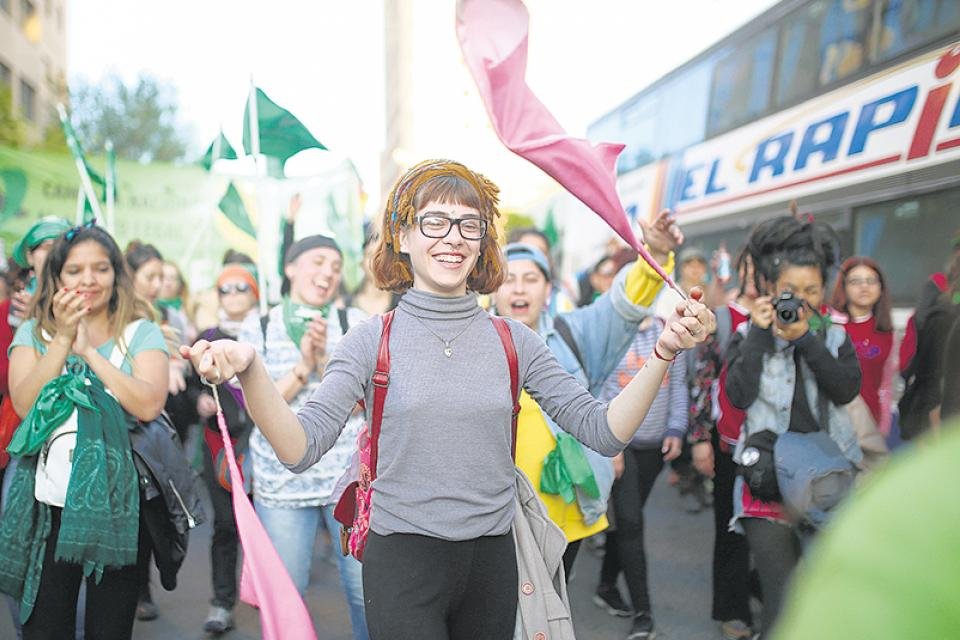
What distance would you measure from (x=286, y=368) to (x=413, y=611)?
1.85m

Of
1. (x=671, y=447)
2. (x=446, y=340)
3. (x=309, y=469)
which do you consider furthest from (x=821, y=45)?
(x=446, y=340)

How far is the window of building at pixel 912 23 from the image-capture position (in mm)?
6438

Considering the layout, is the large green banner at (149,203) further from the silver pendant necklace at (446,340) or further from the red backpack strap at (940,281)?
the silver pendant necklace at (446,340)

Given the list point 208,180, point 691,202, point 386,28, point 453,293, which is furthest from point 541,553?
point 386,28

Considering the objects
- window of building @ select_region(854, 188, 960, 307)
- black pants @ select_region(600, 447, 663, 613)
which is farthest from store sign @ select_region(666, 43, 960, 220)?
black pants @ select_region(600, 447, 663, 613)

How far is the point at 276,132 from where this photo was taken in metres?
4.61

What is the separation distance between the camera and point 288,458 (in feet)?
6.43

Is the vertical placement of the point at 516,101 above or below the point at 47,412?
above

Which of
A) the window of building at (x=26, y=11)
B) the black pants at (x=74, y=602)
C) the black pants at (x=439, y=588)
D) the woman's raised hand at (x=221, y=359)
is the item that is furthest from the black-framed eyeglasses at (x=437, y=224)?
the window of building at (x=26, y=11)

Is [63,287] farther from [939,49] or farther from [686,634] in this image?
[939,49]

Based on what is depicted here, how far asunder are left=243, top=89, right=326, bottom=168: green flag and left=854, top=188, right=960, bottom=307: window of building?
15.8 feet

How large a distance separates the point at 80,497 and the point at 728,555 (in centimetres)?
301

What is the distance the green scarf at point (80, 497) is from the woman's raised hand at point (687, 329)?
6.21ft

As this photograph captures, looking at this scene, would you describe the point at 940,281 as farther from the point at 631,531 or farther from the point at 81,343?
the point at 81,343
